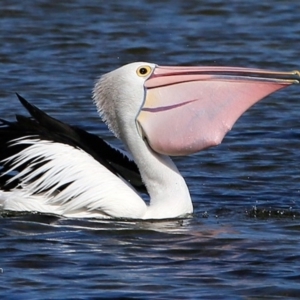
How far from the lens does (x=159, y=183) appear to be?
679 cm

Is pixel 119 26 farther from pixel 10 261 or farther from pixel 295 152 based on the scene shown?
pixel 10 261

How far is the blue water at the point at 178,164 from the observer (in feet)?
18.0

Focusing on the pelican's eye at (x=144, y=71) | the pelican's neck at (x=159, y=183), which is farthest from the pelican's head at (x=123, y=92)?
the pelican's neck at (x=159, y=183)

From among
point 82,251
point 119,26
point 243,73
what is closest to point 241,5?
point 119,26

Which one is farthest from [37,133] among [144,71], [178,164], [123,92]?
[178,164]

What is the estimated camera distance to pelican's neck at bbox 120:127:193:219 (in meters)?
6.73

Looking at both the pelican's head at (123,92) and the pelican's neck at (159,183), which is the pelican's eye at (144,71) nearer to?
the pelican's head at (123,92)

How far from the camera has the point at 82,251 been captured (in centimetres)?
596

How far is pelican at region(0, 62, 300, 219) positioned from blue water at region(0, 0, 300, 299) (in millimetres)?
137

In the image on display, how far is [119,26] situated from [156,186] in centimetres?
697

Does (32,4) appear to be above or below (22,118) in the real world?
above

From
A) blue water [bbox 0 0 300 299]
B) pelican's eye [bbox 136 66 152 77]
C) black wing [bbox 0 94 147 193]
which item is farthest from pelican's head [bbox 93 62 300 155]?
blue water [bbox 0 0 300 299]

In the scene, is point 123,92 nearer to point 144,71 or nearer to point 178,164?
point 144,71

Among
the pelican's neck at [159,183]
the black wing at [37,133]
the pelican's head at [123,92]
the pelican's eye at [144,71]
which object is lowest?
the pelican's neck at [159,183]
